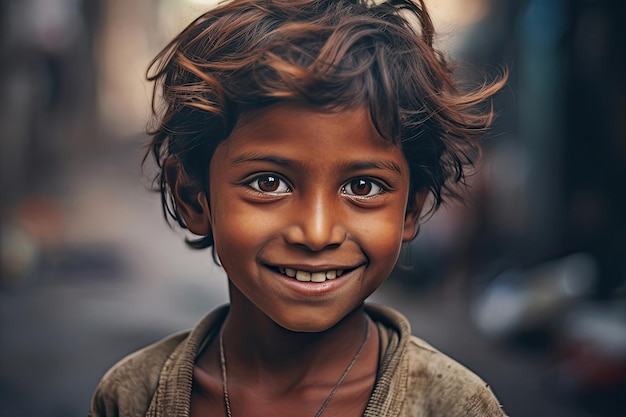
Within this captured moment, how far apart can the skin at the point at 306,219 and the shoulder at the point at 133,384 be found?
0.77ft

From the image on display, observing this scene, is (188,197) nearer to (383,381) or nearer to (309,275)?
(309,275)

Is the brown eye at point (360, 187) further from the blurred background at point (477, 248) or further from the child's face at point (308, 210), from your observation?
the blurred background at point (477, 248)

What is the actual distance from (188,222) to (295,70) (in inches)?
17.2

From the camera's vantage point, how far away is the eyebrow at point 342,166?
4.62ft

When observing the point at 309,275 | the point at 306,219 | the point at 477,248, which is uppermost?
the point at 306,219

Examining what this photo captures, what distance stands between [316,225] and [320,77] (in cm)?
25

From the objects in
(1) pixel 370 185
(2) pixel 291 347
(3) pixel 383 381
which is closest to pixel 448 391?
(3) pixel 383 381

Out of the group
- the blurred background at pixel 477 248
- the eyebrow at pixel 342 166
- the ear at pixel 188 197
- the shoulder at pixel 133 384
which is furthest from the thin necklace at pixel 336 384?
the blurred background at pixel 477 248

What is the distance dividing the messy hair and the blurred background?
244 mm

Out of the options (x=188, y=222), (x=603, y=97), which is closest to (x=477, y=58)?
(x=603, y=97)

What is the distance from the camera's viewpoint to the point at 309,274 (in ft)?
4.73

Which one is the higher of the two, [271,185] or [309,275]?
[271,185]

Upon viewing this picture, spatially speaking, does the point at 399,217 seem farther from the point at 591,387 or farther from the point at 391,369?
the point at 591,387

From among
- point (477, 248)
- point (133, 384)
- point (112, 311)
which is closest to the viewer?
point (133, 384)
